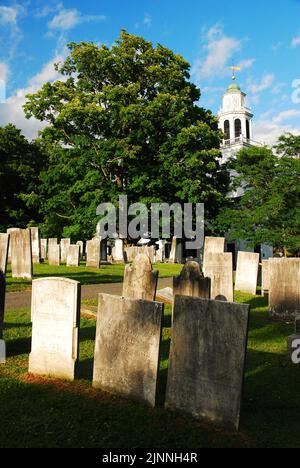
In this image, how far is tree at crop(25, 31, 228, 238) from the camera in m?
27.6

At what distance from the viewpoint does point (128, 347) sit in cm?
531

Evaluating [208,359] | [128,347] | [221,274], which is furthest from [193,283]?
[208,359]

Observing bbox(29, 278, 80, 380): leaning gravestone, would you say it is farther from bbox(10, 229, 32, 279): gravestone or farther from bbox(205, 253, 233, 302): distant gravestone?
bbox(10, 229, 32, 279): gravestone

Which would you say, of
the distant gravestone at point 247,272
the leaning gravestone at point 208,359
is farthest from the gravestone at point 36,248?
the leaning gravestone at point 208,359

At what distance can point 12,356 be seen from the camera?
6828 mm

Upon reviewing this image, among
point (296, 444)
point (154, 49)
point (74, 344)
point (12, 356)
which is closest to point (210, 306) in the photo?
point (296, 444)

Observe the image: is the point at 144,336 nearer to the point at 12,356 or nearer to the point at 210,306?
the point at 210,306

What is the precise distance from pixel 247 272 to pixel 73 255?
33.9 ft

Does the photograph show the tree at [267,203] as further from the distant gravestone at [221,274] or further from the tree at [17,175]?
the distant gravestone at [221,274]

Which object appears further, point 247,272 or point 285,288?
point 247,272

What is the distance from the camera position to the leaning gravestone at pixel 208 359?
14.8 feet

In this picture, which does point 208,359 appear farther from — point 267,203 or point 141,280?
point 267,203

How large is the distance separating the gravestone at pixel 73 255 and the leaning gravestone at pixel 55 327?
51.9 ft

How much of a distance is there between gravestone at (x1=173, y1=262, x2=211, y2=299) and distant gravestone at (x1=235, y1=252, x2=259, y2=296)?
19.5 ft
